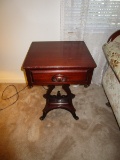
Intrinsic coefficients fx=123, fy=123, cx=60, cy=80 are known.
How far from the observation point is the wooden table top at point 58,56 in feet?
2.81

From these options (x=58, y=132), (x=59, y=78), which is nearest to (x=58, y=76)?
(x=59, y=78)

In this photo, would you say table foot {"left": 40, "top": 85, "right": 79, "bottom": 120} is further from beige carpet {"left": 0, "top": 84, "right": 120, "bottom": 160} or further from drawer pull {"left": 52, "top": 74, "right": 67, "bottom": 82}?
drawer pull {"left": 52, "top": 74, "right": 67, "bottom": 82}

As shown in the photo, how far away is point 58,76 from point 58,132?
0.60m

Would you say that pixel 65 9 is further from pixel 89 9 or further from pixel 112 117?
pixel 112 117

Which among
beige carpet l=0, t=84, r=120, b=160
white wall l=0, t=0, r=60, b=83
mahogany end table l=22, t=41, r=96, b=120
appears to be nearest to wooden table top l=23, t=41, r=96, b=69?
mahogany end table l=22, t=41, r=96, b=120

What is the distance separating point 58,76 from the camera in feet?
2.95

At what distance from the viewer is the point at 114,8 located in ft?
3.68

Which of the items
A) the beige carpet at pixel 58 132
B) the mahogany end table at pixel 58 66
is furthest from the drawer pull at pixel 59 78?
the beige carpet at pixel 58 132

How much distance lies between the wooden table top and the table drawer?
48 millimetres

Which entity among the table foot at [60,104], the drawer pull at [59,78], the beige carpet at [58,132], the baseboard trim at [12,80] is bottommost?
the beige carpet at [58,132]

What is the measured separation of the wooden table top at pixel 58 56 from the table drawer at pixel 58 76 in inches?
1.9

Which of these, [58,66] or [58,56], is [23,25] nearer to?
[58,56]

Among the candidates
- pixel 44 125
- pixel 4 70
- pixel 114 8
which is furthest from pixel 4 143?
pixel 114 8

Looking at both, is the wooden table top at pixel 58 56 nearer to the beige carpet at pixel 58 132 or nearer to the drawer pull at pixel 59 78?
the drawer pull at pixel 59 78
